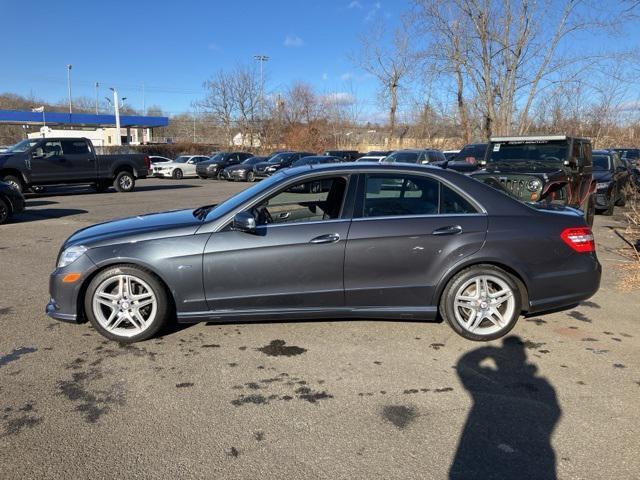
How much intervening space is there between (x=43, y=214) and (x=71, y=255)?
9783 millimetres

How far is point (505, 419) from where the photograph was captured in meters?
3.10

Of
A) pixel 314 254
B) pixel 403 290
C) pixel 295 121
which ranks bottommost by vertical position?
pixel 403 290

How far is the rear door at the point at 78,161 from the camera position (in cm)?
1714

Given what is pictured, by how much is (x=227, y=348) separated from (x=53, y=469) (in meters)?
1.69

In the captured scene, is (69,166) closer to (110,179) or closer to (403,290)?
(110,179)

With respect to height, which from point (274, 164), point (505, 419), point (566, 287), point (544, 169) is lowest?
point (505, 419)

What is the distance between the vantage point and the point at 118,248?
162 inches

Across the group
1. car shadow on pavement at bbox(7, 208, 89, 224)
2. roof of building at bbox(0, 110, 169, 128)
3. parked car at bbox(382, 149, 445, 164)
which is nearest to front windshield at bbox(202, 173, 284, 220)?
car shadow on pavement at bbox(7, 208, 89, 224)

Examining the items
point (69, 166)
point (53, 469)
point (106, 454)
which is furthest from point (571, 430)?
point (69, 166)

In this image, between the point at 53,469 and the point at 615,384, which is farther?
the point at 615,384

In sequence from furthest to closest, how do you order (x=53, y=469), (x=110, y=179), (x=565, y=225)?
(x=110, y=179), (x=565, y=225), (x=53, y=469)

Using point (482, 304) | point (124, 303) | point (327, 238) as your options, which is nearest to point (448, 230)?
point (482, 304)

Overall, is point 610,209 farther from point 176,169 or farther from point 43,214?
point 176,169

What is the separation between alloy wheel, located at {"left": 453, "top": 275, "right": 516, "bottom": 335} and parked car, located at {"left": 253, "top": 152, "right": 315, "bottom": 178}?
2249 cm
